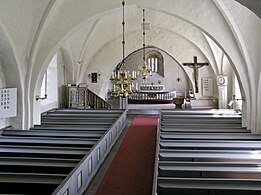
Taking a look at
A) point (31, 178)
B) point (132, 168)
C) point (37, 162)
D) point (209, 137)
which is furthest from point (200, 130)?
point (31, 178)

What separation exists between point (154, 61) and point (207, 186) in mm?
24231

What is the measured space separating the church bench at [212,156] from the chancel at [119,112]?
19 mm

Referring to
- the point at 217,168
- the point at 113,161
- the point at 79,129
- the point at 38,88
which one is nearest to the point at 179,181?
the point at 217,168

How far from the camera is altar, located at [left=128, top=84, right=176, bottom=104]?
25172mm

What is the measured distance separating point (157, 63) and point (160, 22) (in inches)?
418

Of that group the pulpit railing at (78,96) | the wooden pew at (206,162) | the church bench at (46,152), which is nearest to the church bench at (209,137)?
the wooden pew at (206,162)

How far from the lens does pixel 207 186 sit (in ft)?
15.3

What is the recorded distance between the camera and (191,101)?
803 inches

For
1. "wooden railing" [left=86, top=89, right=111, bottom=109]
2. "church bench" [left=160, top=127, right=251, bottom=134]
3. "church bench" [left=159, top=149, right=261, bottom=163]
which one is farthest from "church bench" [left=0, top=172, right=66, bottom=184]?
"wooden railing" [left=86, top=89, right=111, bottom=109]

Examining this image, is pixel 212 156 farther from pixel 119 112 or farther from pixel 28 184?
pixel 119 112

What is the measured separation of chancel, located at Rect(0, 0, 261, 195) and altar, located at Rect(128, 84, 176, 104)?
4495mm

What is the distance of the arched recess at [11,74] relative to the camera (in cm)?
972

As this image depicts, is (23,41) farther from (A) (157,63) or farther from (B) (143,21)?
(A) (157,63)

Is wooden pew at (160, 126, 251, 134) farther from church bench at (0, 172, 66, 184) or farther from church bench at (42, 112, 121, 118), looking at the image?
church bench at (0, 172, 66, 184)
